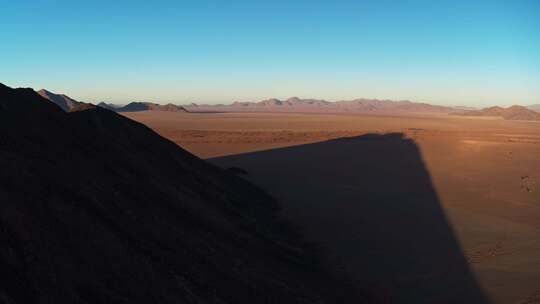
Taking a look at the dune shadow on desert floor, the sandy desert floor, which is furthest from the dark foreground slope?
the sandy desert floor

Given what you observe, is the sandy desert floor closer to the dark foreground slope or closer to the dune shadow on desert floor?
the dune shadow on desert floor

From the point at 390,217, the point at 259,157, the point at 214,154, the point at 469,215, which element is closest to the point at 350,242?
the point at 390,217

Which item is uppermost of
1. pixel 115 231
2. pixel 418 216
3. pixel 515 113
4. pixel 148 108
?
pixel 148 108

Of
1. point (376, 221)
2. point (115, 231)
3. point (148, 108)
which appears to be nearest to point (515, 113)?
point (148, 108)

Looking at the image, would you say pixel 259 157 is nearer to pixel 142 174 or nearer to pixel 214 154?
pixel 214 154

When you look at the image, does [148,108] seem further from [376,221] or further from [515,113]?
[376,221]

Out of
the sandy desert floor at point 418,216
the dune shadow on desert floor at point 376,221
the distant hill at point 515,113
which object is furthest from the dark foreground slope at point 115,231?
the distant hill at point 515,113

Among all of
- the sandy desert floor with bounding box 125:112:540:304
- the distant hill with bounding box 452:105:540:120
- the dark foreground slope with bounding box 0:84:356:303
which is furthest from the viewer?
the distant hill with bounding box 452:105:540:120
